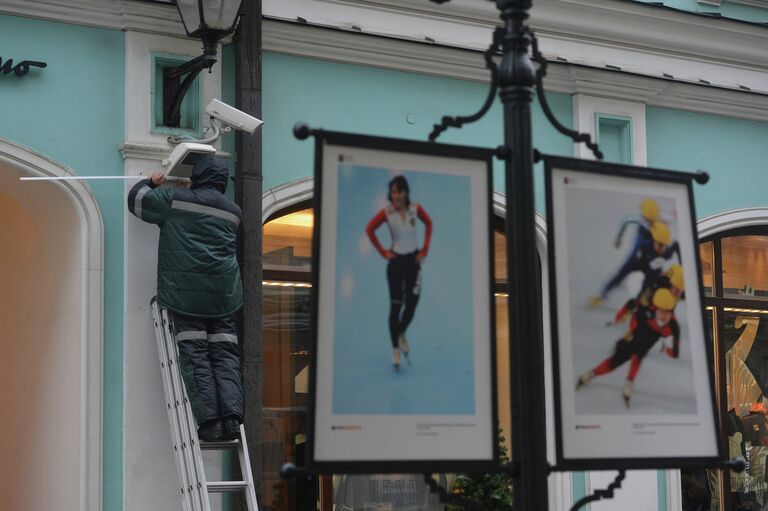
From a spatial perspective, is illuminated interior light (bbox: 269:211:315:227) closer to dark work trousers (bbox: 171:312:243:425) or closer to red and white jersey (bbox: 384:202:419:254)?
dark work trousers (bbox: 171:312:243:425)

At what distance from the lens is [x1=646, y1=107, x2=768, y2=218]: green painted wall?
1117cm

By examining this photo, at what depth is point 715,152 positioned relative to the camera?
1147cm

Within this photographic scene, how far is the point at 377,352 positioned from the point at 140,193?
14.4 feet

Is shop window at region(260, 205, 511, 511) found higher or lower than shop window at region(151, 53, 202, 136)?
lower

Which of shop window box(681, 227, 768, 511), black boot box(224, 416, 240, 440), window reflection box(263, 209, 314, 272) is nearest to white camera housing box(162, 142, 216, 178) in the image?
window reflection box(263, 209, 314, 272)

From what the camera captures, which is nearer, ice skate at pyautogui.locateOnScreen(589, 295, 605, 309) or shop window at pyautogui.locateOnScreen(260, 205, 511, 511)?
ice skate at pyautogui.locateOnScreen(589, 295, 605, 309)

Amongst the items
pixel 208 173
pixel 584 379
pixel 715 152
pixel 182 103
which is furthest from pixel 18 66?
pixel 715 152

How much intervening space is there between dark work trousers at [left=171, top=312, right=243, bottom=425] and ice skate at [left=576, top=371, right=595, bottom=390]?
12.6 ft

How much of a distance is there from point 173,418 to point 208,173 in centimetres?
153

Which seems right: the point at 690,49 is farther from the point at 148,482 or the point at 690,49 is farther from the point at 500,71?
the point at 500,71

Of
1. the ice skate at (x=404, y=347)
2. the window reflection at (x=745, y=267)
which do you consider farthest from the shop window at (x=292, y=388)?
the ice skate at (x=404, y=347)

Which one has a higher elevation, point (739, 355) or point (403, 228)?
point (403, 228)

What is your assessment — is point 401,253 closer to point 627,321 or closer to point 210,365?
point 627,321

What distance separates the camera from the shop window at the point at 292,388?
9.43 meters
